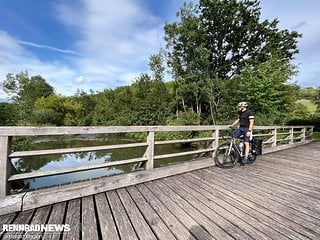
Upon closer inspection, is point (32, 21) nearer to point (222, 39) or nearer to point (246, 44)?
point (222, 39)

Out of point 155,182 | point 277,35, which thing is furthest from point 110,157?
point 277,35

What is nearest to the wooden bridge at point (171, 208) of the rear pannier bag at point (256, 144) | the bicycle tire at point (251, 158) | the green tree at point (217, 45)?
the bicycle tire at point (251, 158)

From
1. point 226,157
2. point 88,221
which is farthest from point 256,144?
point 88,221

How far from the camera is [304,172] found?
157 inches

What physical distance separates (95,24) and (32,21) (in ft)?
8.07

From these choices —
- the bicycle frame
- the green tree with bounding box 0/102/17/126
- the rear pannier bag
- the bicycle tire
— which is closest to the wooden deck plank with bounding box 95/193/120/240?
the bicycle frame

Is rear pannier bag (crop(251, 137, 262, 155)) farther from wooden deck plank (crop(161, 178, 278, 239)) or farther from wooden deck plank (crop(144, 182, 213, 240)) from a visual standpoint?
wooden deck plank (crop(144, 182, 213, 240))

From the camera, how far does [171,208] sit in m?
2.21

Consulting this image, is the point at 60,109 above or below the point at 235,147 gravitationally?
above

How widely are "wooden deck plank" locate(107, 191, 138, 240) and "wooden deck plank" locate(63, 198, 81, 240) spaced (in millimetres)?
346

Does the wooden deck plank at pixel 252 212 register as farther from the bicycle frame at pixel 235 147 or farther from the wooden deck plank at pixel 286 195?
the bicycle frame at pixel 235 147

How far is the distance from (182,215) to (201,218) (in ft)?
0.65

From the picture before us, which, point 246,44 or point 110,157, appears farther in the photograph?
point 246,44

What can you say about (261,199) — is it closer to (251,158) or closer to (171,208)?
(171,208)
